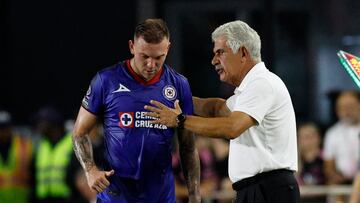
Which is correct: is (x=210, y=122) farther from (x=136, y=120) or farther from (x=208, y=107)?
(x=208, y=107)

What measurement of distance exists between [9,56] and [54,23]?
2.65 ft

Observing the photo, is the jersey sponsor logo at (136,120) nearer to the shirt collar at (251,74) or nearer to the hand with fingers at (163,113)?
the hand with fingers at (163,113)

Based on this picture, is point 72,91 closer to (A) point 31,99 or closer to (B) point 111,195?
(A) point 31,99

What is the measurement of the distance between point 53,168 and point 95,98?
491 centimetres

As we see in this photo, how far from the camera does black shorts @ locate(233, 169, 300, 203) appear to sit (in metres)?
5.23

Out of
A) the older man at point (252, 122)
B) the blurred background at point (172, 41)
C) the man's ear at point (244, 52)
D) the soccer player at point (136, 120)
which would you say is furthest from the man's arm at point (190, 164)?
the blurred background at point (172, 41)

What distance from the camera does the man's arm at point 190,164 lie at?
18.6 ft

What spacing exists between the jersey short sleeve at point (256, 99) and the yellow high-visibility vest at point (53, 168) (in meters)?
5.11

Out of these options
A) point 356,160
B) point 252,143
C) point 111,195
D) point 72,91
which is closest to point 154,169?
point 111,195

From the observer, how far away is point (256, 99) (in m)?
5.13

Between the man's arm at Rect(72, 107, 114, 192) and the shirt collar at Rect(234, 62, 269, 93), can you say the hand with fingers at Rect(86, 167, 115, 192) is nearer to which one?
the man's arm at Rect(72, 107, 114, 192)

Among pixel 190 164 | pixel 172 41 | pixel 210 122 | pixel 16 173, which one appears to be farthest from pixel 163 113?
pixel 16 173

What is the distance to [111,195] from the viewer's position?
5.50m

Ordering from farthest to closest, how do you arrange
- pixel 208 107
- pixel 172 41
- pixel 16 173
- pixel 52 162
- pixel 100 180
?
1. pixel 172 41
2. pixel 16 173
3. pixel 52 162
4. pixel 208 107
5. pixel 100 180
